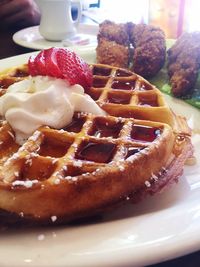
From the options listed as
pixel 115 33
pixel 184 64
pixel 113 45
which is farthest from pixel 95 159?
pixel 115 33

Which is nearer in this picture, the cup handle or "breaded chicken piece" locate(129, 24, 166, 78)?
"breaded chicken piece" locate(129, 24, 166, 78)

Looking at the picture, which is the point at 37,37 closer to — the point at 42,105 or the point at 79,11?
the point at 79,11

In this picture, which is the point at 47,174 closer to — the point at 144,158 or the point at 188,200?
the point at 144,158

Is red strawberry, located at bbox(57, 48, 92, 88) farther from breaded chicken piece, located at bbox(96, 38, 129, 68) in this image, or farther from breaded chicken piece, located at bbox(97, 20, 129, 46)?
breaded chicken piece, located at bbox(97, 20, 129, 46)

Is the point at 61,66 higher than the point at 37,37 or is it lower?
higher

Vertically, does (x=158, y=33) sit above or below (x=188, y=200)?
above

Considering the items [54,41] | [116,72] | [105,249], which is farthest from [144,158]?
[54,41]

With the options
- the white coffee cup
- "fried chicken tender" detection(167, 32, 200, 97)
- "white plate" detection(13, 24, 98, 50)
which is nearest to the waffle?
"fried chicken tender" detection(167, 32, 200, 97)
